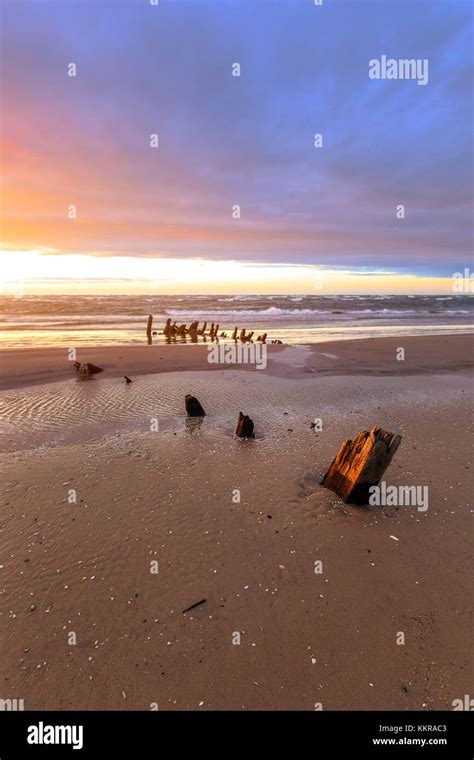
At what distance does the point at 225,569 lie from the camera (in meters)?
4.32

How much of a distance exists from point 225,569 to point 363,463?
2.42 m

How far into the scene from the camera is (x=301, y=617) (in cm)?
371

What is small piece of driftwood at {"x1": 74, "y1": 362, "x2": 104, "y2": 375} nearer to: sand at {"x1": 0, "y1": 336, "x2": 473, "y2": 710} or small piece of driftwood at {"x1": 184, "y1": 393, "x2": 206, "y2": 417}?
sand at {"x1": 0, "y1": 336, "x2": 473, "y2": 710}

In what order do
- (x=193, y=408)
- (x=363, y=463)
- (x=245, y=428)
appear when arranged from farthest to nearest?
(x=193, y=408) → (x=245, y=428) → (x=363, y=463)

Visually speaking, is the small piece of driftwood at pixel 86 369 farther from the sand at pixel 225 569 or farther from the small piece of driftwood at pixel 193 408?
the small piece of driftwood at pixel 193 408

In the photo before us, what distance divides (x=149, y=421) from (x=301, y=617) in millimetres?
6258

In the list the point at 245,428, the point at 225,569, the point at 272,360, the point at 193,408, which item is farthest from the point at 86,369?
the point at 225,569

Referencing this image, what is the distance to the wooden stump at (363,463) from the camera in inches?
212

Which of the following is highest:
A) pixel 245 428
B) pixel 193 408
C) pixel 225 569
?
pixel 193 408

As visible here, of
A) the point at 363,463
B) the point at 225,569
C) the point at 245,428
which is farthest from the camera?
the point at 245,428

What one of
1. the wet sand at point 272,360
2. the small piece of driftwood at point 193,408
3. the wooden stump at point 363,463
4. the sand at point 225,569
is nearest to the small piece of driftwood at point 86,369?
the wet sand at point 272,360

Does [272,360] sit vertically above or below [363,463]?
above

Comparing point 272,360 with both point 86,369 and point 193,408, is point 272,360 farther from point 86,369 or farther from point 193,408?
point 193,408

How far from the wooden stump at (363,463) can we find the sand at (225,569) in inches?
9.7
